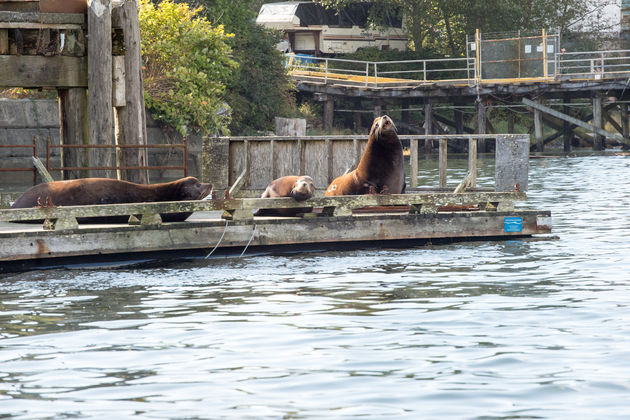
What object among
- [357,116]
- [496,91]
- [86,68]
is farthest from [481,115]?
[86,68]

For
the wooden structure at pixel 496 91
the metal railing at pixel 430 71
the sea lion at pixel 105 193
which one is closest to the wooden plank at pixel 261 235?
the sea lion at pixel 105 193

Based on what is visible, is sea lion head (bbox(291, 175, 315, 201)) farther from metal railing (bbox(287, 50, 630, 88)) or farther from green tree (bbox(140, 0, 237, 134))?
metal railing (bbox(287, 50, 630, 88))

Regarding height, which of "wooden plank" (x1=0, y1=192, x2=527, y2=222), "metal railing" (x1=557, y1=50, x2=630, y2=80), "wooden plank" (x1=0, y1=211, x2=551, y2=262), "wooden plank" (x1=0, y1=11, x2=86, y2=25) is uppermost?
"metal railing" (x1=557, y1=50, x2=630, y2=80)

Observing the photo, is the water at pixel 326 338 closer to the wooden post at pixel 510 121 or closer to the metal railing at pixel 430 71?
the metal railing at pixel 430 71

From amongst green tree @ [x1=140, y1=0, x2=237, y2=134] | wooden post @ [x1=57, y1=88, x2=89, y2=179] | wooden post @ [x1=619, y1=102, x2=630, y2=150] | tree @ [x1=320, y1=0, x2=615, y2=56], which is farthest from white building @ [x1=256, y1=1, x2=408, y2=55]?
wooden post @ [x1=57, y1=88, x2=89, y2=179]

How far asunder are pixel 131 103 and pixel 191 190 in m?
2.62

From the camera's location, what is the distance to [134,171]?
1612 cm

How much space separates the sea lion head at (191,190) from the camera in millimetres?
14156

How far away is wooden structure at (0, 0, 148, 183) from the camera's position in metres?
15.3

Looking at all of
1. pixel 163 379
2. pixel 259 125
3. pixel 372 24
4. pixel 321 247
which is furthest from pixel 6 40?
pixel 372 24

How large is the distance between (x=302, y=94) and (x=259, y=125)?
1365 centimetres

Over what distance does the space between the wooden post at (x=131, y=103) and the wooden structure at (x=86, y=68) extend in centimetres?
2

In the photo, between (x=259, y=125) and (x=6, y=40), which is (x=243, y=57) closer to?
(x=259, y=125)

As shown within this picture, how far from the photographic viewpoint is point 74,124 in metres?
15.9
